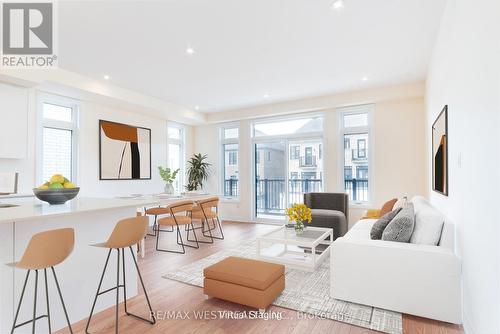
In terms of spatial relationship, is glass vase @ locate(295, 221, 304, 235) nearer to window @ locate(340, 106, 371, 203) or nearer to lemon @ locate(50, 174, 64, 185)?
window @ locate(340, 106, 371, 203)

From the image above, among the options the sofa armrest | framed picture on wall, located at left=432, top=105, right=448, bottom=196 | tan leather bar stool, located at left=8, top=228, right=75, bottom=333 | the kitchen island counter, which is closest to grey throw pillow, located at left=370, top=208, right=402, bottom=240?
the sofa armrest

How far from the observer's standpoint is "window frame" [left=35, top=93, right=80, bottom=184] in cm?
446

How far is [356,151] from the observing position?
18.9ft

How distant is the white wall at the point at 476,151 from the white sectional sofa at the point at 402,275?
95mm

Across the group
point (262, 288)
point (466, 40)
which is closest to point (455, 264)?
point (262, 288)

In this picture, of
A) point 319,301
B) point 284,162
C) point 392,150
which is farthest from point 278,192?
point 319,301

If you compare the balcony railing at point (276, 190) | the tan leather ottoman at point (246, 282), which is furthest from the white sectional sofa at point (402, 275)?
the balcony railing at point (276, 190)

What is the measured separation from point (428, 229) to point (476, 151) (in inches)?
38.1

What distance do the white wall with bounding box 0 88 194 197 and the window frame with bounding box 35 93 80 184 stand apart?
0.05 metres

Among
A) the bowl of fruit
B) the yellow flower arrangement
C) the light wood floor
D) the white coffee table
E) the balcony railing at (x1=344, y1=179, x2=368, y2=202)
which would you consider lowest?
the light wood floor

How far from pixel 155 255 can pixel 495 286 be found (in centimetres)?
387

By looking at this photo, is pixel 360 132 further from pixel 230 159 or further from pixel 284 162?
pixel 230 159

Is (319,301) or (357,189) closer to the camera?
(319,301)

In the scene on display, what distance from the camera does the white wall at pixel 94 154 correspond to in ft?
14.0
